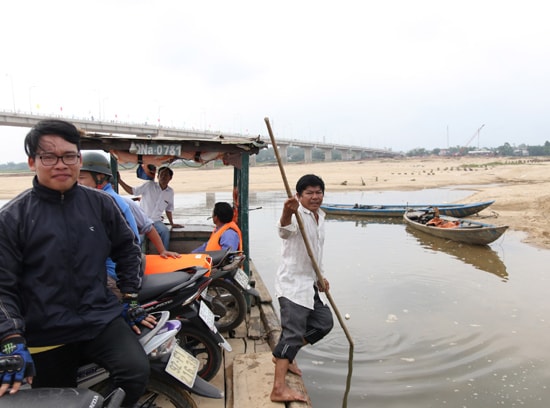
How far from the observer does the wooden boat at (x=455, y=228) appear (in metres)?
10.4

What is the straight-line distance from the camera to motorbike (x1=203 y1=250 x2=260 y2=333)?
A: 4332 millimetres

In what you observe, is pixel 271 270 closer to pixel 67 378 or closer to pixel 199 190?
pixel 67 378

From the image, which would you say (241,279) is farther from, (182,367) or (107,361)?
(107,361)

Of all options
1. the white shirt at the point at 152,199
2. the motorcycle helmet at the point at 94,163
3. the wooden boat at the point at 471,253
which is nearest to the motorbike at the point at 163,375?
the motorcycle helmet at the point at 94,163

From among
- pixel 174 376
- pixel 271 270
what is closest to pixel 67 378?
pixel 174 376

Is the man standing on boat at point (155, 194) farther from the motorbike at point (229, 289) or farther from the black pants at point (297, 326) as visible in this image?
the black pants at point (297, 326)

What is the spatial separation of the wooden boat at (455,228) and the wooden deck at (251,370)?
7.72 metres

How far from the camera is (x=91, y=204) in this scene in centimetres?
209

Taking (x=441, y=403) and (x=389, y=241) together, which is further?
(x=389, y=241)

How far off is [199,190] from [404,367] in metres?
27.8

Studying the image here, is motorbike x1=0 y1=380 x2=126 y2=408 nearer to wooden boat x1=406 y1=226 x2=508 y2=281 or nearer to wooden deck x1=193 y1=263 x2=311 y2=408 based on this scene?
wooden deck x1=193 y1=263 x2=311 y2=408

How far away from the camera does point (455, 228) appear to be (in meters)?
11.4

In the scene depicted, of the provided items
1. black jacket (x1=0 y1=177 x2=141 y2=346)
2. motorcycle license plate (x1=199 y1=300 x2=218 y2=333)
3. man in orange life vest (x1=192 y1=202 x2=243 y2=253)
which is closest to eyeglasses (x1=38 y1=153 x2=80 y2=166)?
black jacket (x1=0 y1=177 x2=141 y2=346)

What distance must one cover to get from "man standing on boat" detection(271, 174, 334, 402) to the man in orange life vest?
4.83 ft
